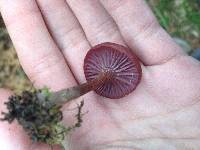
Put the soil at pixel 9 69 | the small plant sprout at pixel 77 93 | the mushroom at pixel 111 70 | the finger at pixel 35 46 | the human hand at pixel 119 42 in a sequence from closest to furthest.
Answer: the small plant sprout at pixel 77 93, the human hand at pixel 119 42, the mushroom at pixel 111 70, the finger at pixel 35 46, the soil at pixel 9 69

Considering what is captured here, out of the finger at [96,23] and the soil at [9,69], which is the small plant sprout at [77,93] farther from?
the soil at [9,69]

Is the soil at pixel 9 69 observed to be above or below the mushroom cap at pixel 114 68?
below

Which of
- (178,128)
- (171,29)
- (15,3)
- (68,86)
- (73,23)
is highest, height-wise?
(15,3)

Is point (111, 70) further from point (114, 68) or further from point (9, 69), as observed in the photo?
point (9, 69)

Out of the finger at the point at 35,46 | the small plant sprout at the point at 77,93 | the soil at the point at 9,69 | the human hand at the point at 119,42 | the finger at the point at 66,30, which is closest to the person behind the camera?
the small plant sprout at the point at 77,93

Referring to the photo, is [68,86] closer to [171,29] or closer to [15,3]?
[15,3]

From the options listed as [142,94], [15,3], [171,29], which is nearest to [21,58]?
[15,3]

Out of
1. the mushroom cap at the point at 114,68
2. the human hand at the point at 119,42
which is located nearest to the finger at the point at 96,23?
the human hand at the point at 119,42

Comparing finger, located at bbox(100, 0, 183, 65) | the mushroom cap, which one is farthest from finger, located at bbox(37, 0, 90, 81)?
finger, located at bbox(100, 0, 183, 65)
